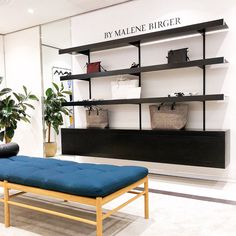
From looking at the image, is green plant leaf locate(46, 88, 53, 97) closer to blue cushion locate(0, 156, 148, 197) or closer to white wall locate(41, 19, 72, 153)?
white wall locate(41, 19, 72, 153)

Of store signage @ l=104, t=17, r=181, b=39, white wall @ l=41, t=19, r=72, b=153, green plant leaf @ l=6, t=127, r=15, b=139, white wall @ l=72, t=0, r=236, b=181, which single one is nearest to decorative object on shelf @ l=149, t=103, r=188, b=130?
white wall @ l=72, t=0, r=236, b=181

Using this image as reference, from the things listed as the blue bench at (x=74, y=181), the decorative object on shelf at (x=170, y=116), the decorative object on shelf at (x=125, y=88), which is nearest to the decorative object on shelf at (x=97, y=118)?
the decorative object on shelf at (x=125, y=88)

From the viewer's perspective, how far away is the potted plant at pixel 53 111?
5.38 meters

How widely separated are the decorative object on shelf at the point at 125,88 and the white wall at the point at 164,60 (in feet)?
0.71

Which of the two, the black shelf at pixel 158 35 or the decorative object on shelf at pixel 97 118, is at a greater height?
the black shelf at pixel 158 35

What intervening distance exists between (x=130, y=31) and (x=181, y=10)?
0.80 m

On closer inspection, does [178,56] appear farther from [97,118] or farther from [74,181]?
[74,181]

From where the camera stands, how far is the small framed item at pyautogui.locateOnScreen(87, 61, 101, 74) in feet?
13.8

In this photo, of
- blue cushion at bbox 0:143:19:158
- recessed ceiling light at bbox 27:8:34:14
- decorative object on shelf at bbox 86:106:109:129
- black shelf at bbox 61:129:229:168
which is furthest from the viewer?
recessed ceiling light at bbox 27:8:34:14

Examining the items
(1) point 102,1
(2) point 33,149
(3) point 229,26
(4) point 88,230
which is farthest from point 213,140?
(2) point 33,149

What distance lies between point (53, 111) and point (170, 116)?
274 cm

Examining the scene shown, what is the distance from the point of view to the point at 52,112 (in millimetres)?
5426

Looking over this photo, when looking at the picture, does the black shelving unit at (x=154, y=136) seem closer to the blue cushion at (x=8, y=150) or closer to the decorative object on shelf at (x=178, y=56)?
the decorative object on shelf at (x=178, y=56)

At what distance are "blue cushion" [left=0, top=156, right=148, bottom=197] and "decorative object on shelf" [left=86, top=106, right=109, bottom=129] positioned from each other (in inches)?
60.3
